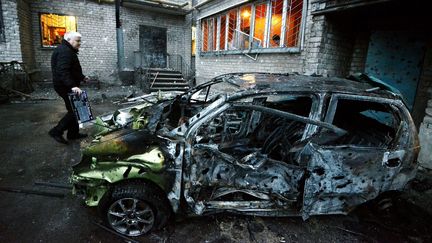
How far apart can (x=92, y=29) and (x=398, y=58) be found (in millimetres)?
12848

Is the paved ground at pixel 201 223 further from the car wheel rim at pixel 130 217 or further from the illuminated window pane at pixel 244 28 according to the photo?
the illuminated window pane at pixel 244 28

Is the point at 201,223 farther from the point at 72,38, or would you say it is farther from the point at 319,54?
the point at 319,54

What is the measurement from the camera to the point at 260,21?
7793 mm

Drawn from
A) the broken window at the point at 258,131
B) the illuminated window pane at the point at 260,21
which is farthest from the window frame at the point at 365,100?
the illuminated window pane at the point at 260,21

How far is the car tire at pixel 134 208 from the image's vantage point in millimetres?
2295

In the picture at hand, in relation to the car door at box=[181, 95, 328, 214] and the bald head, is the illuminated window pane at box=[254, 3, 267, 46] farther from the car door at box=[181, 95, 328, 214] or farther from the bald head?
the car door at box=[181, 95, 328, 214]

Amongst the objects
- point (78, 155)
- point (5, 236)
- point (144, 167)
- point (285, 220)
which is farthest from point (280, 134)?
point (78, 155)

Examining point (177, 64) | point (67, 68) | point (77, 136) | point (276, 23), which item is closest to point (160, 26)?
point (177, 64)

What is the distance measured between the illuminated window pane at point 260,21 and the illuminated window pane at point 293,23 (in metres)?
1.05

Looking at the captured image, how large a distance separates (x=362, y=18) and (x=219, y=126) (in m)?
4.55

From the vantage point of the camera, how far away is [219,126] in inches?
143

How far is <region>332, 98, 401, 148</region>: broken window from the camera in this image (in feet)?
8.80

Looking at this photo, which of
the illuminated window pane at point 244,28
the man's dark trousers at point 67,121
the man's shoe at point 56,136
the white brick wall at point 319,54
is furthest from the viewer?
the illuminated window pane at point 244,28

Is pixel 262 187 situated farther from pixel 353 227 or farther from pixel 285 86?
pixel 353 227
